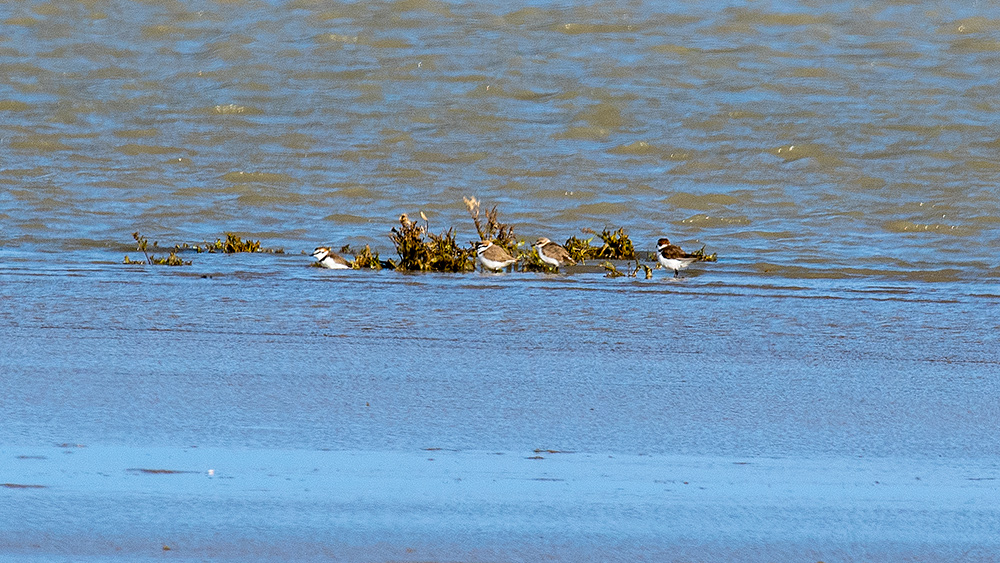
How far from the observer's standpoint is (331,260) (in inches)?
377

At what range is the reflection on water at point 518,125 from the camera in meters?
12.5

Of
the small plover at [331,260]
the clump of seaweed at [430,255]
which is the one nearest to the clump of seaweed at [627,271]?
the clump of seaweed at [430,255]

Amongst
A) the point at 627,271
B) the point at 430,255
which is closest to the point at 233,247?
the point at 430,255

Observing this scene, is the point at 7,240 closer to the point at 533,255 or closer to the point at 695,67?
the point at 533,255

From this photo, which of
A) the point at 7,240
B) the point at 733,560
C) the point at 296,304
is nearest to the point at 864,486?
the point at 733,560

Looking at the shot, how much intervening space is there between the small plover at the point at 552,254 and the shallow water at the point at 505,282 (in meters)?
0.23

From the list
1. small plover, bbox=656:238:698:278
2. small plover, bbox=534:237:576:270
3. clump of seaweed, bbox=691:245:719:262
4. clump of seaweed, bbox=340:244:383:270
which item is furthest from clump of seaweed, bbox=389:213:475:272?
clump of seaweed, bbox=691:245:719:262

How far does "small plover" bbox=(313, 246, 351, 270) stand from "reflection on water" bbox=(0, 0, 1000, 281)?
196cm

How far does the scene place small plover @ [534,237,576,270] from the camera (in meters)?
9.48

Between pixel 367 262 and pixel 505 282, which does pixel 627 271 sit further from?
pixel 367 262

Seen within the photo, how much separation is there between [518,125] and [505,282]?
744 cm

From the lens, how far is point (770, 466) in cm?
443

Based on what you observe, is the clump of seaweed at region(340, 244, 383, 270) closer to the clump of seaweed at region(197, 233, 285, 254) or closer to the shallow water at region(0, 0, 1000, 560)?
the shallow water at region(0, 0, 1000, 560)

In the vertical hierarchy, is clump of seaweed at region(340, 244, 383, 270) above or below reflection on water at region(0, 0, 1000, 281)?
below
